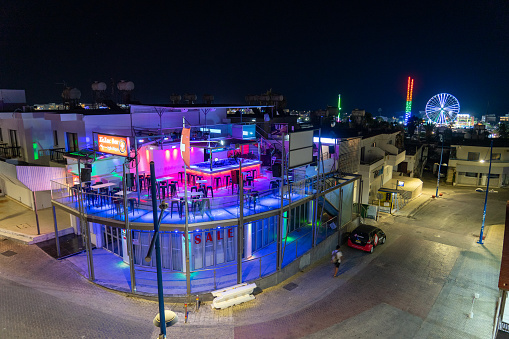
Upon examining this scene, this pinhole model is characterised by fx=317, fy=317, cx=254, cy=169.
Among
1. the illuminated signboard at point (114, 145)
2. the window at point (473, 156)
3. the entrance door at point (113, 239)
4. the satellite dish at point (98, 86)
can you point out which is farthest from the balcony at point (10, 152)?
the window at point (473, 156)

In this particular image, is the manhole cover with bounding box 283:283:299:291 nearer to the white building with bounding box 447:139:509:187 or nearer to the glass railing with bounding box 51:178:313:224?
the glass railing with bounding box 51:178:313:224

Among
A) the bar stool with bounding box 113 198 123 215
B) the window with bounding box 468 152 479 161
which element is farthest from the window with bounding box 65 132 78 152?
the window with bounding box 468 152 479 161

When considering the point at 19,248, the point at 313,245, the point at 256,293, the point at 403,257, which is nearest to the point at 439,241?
the point at 403,257

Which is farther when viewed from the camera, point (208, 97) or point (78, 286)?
point (208, 97)

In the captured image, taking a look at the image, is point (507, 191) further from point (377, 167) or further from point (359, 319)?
point (359, 319)

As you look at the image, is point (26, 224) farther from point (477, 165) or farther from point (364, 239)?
point (477, 165)

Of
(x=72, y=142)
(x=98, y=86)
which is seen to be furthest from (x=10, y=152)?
(x=98, y=86)
